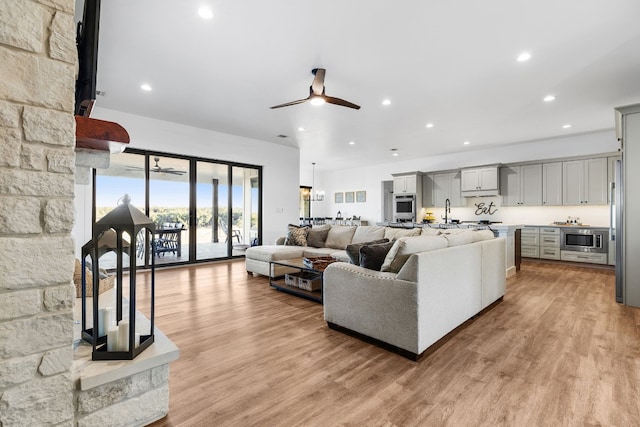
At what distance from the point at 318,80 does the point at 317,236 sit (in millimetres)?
2808

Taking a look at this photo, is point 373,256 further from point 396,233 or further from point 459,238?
point 396,233

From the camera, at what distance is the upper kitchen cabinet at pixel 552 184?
6516mm

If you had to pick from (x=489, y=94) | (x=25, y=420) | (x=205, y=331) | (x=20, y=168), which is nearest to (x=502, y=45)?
(x=489, y=94)

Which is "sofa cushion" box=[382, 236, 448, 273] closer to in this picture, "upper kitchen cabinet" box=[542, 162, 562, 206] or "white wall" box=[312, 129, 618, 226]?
"upper kitchen cabinet" box=[542, 162, 562, 206]

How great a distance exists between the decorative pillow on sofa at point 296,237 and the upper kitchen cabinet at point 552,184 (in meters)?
5.48

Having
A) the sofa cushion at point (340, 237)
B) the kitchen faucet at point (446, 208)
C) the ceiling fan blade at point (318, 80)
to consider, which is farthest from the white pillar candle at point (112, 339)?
the kitchen faucet at point (446, 208)

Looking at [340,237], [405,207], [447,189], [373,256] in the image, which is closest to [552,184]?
[447,189]

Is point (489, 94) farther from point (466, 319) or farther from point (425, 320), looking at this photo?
point (425, 320)

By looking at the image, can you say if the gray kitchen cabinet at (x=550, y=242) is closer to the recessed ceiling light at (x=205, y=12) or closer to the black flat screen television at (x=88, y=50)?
the recessed ceiling light at (x=205, y=12)

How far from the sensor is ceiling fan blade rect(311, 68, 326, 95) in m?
3.45

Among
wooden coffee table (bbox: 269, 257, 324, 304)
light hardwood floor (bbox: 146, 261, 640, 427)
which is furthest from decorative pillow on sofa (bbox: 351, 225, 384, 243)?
light hardwood floor (bbox: 146, 261, 640, 427)

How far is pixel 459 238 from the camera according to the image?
2.93 metres

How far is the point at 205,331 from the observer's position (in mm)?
2723

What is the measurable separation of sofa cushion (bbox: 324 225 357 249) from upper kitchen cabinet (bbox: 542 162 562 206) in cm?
464
